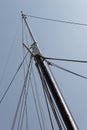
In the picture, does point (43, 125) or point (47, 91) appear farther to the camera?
point (43, 125)

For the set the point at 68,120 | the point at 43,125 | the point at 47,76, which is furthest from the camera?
the point at 43,125

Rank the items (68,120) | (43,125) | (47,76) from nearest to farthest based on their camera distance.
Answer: (68,120)
(47,76)
(43,125)

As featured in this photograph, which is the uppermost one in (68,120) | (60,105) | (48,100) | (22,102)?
(22,102)

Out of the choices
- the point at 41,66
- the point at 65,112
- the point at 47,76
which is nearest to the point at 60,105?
the point at 65,112

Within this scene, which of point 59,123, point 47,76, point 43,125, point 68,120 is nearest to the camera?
point 68,120

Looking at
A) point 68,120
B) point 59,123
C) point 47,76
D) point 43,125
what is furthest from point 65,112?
point 43,125

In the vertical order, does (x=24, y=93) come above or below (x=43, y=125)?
above

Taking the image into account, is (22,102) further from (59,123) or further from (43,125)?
(59,123)

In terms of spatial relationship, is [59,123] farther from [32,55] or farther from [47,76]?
[32,55]

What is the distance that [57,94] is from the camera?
34.5 feet

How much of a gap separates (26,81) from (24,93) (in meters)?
0.53

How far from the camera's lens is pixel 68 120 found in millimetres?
9344

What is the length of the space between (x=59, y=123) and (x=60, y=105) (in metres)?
1.05

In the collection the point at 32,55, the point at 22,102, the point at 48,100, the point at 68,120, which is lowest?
the point at 68,120
